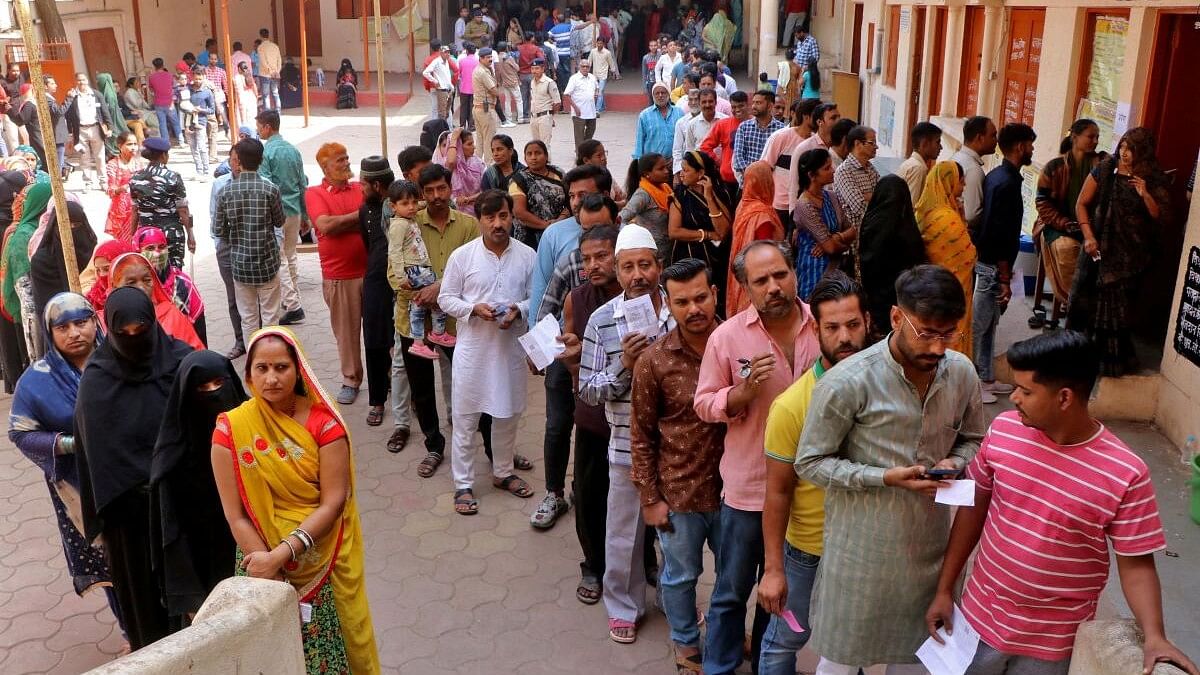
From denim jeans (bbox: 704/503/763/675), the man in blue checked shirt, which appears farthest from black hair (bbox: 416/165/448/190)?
the man in blue checked shirt

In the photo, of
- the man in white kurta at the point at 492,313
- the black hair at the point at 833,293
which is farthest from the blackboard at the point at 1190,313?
the man in white kurta at the point at 492,313

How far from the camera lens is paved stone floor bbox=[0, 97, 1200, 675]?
432 centimetres

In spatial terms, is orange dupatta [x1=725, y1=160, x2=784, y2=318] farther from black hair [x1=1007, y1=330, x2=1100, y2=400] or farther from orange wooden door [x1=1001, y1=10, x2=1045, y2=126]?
orange wooden door [x1=1001, y1=10, x2=1045, y2=126]

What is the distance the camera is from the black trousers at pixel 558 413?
5.05 m

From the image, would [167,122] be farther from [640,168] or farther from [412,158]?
[640,168]

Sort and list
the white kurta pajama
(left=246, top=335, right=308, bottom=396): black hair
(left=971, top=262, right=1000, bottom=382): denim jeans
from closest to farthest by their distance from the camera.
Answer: (left=246, top=335, right=308, bottom=396): black hair → the white kurta pajama → (left=971, top=262, right=1000, bottom=382): denim jeans

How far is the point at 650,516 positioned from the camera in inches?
147

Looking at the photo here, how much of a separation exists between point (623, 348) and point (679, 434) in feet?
1.52

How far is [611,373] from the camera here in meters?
4.06

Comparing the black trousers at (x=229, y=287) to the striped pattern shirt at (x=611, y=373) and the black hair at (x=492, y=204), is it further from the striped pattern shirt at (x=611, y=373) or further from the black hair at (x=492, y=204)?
the striped pattern shirt at (x=611, y=373)

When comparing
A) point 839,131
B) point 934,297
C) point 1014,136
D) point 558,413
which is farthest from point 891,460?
point 839,131

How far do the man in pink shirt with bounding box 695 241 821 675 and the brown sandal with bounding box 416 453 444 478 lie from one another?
9.38 feet

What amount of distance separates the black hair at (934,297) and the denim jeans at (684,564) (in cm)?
129

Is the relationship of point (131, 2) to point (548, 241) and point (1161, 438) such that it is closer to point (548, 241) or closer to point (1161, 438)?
point (548, 241)
